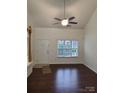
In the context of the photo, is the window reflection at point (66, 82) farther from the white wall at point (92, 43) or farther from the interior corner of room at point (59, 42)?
the interior corner of room at point (59, 42)

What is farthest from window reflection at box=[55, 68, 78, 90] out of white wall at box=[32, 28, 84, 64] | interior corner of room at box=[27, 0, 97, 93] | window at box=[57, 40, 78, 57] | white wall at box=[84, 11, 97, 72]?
window at box=[57, 40, 78, 57]

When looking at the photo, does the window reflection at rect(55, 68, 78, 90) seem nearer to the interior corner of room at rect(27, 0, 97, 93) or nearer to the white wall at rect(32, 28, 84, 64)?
the interior corner of room at rect(27, 0, 97, 93)

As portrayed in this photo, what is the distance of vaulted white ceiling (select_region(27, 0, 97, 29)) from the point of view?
269 inches

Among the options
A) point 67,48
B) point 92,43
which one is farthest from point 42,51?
point 92,43

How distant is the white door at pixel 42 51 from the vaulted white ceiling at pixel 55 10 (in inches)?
64.5

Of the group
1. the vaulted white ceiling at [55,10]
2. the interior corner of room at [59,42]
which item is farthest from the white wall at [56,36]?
the vaulted white ceiling at [55,10]

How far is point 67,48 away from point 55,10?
3696mm

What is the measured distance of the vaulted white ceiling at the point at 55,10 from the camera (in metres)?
6.83

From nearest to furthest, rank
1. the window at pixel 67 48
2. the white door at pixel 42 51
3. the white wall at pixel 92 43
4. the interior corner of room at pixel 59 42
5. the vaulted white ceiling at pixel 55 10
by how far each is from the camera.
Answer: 1. the vaulted white ceiling at pixel 55 10
2. the white wall at pixel 92 43
3. the interior corner of room at pixel 59 42
4. the white door at pixel 42 51
5. the window at pixel 67 48

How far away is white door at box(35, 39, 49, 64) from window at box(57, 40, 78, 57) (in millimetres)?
931
